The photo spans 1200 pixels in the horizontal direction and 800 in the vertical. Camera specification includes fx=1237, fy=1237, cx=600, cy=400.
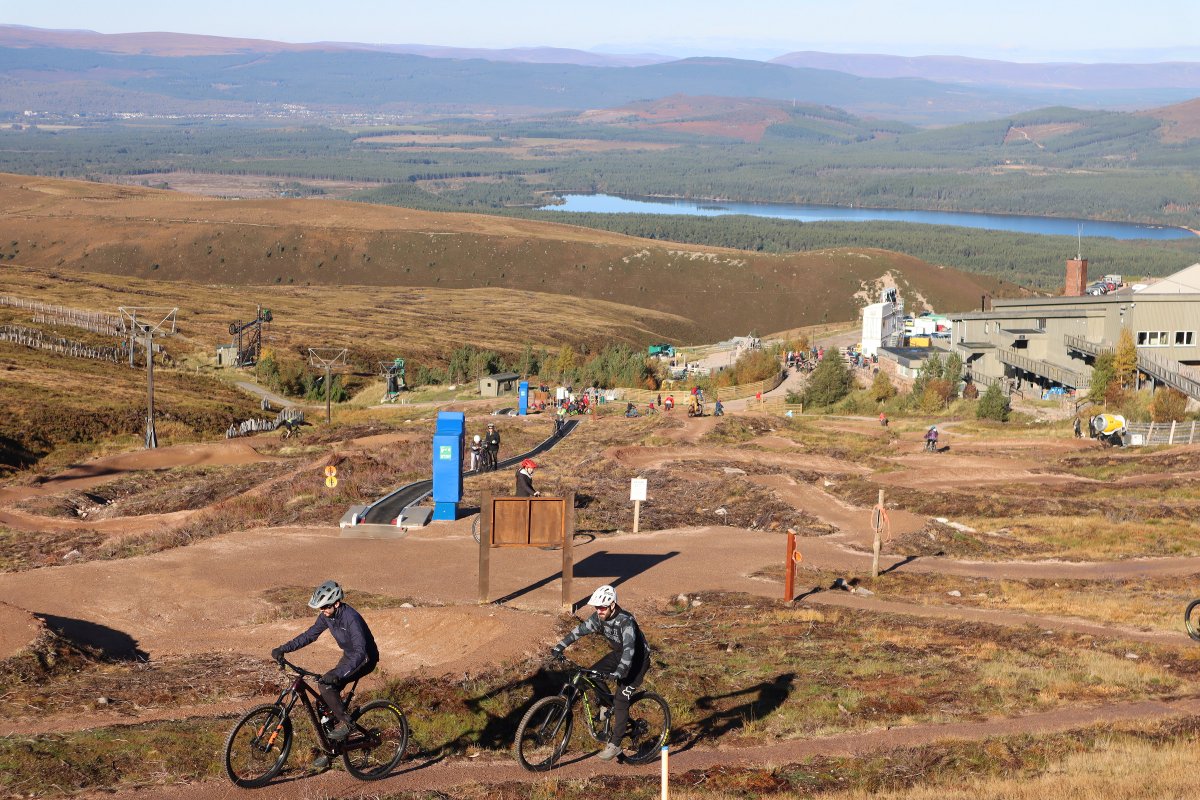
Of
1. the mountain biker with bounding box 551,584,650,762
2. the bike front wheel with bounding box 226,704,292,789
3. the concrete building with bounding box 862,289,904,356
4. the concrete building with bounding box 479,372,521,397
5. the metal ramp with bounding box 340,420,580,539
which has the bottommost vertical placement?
the concrete building with bounding box 479,372,521,397

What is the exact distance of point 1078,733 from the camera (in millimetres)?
16188

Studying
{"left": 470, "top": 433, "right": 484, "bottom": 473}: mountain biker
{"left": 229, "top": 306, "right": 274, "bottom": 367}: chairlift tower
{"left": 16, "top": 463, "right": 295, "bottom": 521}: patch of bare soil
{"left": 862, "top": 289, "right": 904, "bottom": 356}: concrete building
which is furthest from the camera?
{"left": 229, "top": 306, "right": 274, "bottom": 367}: chairlift tower

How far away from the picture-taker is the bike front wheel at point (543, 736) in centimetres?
1442

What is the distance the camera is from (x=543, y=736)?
14523 mm

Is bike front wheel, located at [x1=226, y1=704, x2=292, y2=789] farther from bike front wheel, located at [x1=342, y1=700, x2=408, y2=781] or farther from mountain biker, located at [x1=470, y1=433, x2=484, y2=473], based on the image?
mountain biker, located at [x1=470, y1=433, x2=484, y2=473]

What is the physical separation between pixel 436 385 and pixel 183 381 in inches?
696

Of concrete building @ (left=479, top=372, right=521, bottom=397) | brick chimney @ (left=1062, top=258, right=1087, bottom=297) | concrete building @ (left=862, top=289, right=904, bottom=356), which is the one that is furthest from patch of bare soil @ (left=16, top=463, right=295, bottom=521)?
brick chimney @ (left=1062, top=258, right=1087, bottom=297)

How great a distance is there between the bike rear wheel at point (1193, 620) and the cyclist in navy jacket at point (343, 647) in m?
14.5

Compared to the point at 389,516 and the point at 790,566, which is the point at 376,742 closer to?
the point at 790,566

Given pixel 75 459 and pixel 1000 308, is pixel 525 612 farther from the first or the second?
pixel 1000 308

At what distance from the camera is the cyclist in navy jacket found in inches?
543

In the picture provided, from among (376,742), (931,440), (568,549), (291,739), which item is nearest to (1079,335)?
(931,440)

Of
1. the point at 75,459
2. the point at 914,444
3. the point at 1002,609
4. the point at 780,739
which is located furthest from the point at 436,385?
the point at 780,739

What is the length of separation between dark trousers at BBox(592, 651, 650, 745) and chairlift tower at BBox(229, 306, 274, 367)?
90.4 m
